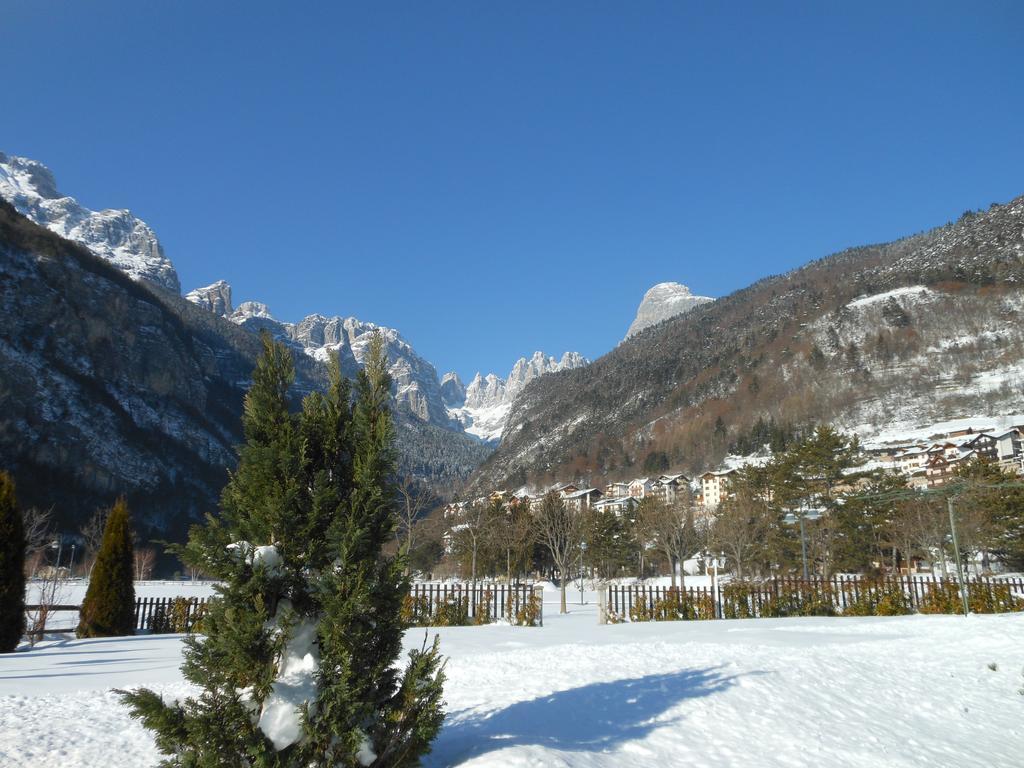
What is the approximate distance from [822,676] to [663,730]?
3783 mm

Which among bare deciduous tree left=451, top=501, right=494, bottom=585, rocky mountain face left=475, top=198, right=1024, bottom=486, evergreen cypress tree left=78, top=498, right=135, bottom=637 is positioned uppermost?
rocky mountain face left=475, top=198, right=1024, bottom=486

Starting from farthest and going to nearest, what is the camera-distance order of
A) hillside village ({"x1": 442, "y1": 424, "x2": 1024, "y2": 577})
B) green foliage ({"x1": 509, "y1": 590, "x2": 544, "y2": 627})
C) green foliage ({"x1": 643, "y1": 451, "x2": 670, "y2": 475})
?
green foliage ({"x1": 643, "y1": 451, "x2": 670, "y2": 475})
hillside village ({"x1": 442, "y1": 424, "x2": 1024, "y2": 577})
green foliage ({"x1": 509, "y1": 590, "x2": 544, "y2": 627})

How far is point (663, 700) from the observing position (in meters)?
7.16

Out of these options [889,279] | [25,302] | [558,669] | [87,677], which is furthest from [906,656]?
[889,279]

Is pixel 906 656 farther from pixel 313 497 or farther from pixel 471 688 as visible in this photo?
pixel 313 497

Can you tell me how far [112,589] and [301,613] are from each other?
12.9 meters

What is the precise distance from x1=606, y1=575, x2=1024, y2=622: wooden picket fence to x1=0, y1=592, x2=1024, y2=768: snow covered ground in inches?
201

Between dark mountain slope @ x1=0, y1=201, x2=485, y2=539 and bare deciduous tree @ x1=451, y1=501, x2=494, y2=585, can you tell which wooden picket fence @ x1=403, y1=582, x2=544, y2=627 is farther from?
dark mountain slope @ x1=0, y1=201, x2=485, y2=539

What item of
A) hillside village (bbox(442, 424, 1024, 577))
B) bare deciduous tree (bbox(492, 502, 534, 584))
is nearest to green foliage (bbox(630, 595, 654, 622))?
bare deciduous tree (bbox(492, 502, 534, 584))

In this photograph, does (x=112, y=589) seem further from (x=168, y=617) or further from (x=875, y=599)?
(x=875, y=599)

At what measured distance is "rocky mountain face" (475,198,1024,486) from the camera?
120000 millimetres

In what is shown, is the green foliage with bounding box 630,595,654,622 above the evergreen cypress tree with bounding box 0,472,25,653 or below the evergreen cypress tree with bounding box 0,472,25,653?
below

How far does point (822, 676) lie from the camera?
8.80m

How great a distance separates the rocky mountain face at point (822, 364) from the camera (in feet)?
394
